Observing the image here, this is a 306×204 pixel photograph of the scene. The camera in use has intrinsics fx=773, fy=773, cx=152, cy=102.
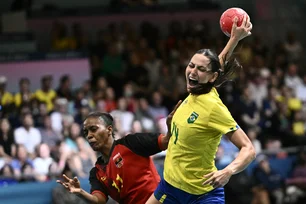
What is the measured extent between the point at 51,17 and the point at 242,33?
11.4 m

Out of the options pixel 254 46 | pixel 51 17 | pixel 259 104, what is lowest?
pixel 259 104

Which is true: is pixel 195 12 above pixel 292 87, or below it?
above

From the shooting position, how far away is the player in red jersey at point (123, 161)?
6898mm

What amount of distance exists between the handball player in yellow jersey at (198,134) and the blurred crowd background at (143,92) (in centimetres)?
473

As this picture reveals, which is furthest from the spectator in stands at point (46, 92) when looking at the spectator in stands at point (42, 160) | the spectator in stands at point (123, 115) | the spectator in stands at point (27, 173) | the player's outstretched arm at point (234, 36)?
the player's outstretched arm at point (234, 36)

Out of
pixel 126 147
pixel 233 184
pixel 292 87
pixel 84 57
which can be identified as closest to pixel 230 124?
pixel 126 147

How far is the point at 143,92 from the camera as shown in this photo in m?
15.5

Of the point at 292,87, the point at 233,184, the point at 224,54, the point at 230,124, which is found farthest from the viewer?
the point at 292,87

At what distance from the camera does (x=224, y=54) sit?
6.79 meters

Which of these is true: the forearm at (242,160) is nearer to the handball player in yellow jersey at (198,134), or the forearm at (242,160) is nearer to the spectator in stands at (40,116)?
the handball player in yellow jersey at (198,134)

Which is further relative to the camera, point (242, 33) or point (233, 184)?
point (233, 184)

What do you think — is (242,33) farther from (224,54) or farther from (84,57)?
(84,57)

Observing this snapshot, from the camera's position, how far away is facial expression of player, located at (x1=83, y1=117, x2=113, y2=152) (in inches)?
272

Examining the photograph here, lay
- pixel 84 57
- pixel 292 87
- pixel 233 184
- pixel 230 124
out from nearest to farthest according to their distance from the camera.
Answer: pixel 230 124 → pixel 233 184 → pixel 84 57 → pixel 292 87
